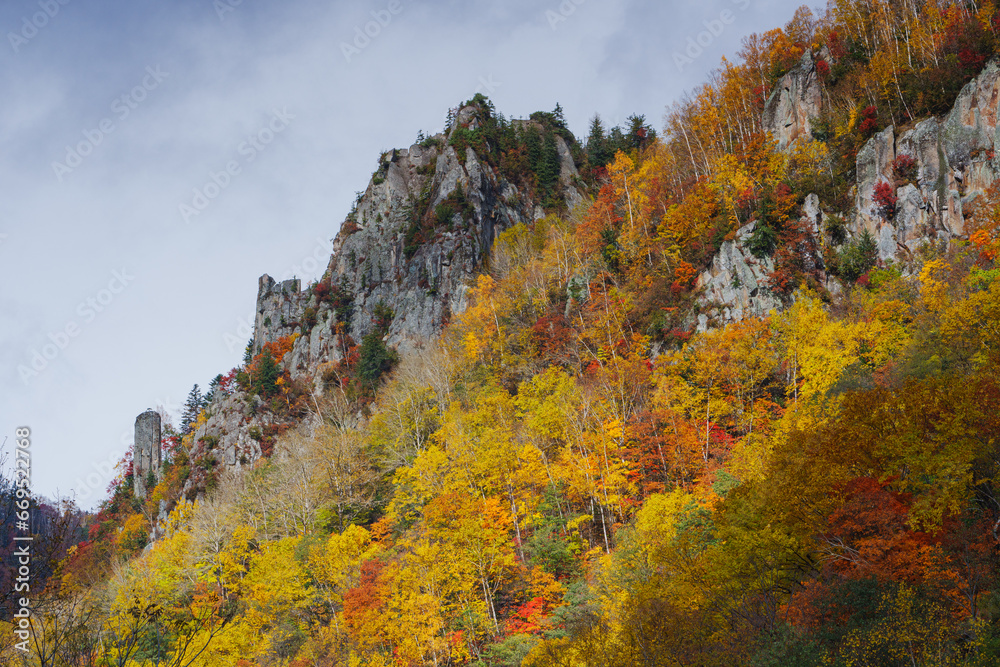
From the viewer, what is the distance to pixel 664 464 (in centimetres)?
3120

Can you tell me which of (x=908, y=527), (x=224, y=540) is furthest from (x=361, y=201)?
(x=908, y=527)

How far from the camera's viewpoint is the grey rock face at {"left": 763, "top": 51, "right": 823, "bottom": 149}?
46938 millimetres

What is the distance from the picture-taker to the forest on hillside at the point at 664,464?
640 inches

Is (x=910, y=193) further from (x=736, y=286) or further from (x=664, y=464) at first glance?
(x=664, y=464)

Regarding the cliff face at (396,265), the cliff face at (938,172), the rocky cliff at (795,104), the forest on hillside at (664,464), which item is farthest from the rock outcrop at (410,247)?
the cliff face at (938,172)

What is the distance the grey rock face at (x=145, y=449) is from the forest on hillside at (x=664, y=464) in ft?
38.1

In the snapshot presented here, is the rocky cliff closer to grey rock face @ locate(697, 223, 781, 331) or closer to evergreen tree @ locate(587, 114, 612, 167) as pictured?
grey rock face @ locate(697, 223, 781, 331)

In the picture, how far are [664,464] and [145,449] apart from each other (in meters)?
77.0

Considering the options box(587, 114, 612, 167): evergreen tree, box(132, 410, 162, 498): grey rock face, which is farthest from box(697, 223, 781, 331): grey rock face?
box(132, 410, 162, 498): grey rock face

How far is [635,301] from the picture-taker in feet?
154

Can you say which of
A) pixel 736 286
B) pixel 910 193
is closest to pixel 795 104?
pixel 910 193

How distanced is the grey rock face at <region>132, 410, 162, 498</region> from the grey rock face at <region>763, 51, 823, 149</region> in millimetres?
87150

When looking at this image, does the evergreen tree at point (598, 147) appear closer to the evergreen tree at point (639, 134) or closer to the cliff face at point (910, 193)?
the evergreen tree at point (639, 134)

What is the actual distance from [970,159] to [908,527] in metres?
29.4
